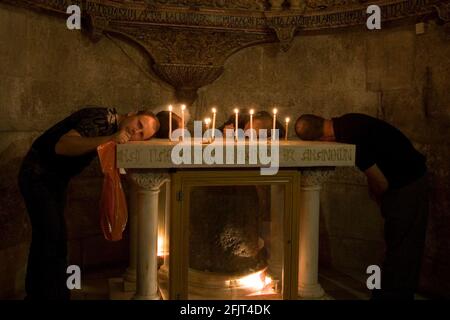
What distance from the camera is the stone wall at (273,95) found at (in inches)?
169

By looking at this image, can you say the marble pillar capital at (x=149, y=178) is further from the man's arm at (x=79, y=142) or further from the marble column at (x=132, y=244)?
the marble column at (x=132, y=244)

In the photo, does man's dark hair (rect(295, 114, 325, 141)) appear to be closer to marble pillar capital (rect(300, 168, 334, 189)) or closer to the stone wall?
marble pillar capital (rect(300, 168, 334, 189))

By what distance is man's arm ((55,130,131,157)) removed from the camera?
322cm

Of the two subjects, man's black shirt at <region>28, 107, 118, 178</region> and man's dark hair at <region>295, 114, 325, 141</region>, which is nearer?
man's black shirt at <region>28, 107, 118, 178</region>

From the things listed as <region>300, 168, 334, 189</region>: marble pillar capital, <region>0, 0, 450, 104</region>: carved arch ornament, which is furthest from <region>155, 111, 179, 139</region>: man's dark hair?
<region>300, 168, 334, 189</region>: marble pillar capital

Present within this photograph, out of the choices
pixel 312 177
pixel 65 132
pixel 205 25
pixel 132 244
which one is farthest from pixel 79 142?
pixel 205 25

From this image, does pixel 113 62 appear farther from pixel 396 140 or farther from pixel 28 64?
pixel 396 140

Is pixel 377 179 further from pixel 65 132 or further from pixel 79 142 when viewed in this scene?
pixel 65 132

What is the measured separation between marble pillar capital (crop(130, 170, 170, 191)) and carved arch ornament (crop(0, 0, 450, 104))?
1.99 meters

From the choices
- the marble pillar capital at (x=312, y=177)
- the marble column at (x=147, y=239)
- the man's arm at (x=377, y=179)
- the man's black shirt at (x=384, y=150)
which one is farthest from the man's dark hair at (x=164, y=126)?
the man's arm at (x=377, y=179)

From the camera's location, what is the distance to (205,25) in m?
4.96

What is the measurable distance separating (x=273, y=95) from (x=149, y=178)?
2.51 m

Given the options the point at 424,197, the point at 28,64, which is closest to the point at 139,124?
the point at 28,64

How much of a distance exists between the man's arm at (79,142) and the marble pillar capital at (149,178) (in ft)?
0.79
